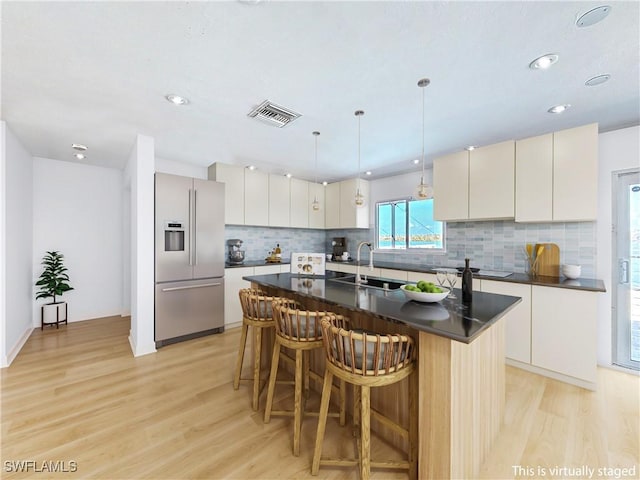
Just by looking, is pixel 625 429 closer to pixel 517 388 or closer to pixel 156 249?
pixel 517 388

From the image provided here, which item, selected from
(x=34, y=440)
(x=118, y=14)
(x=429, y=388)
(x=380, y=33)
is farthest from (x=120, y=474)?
(x=380, y=33)

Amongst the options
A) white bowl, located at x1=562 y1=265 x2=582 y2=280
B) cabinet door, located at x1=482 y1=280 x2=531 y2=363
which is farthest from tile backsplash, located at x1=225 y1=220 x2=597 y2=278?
cabinet door, located at x1=482 y1=280 x2=531 y2=363

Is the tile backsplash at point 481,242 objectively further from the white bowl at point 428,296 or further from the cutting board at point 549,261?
the white bowl at point 428,296

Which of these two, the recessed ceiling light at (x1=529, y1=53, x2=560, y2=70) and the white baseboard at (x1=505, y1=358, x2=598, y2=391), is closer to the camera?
the recessed ceiling light at (x1=529, y1=53, x2=560, y2=70)

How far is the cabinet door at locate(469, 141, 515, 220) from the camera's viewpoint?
306cm

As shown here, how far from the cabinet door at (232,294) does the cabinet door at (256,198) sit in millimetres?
833

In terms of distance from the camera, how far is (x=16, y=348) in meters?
3.12

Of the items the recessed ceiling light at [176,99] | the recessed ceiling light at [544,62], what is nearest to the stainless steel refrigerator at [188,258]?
the recessed ceiling light at [176,99]

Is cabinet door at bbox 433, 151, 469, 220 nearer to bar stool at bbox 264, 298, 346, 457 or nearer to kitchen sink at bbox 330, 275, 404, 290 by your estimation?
kitchen sink at bbox 330, 275, 404, 290

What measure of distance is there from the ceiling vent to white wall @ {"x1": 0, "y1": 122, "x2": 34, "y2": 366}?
8.50ft

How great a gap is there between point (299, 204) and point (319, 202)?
1.62ft

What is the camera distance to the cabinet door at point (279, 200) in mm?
4723

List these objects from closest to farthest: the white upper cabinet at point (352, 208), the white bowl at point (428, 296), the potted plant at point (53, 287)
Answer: the white bowl at point (428, 296) → the potted plant at point (53, 287) → the white upper cabinet at point (352, 208)

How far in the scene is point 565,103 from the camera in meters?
2.34
